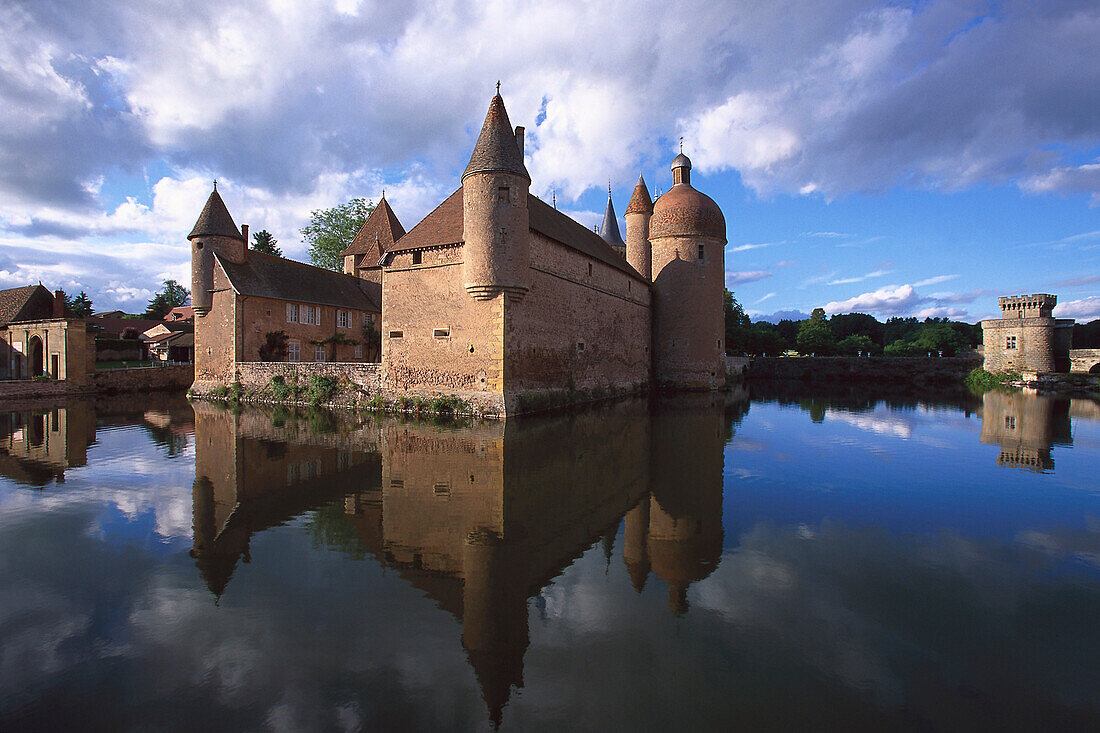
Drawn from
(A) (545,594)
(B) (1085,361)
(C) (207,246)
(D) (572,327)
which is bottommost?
(A) (545,594)

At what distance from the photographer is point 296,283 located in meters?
27.5

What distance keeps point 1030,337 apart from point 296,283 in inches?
1799

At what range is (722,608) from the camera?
15.4ft

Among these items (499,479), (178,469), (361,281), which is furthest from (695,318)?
(178,469)

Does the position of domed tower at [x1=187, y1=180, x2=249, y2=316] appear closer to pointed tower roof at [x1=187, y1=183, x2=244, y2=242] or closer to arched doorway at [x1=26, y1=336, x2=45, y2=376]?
pointed tower roof at [x1=187, y1=183, x2=244, y2=242]

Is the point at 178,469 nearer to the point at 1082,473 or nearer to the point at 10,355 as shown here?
the point at 1082,473

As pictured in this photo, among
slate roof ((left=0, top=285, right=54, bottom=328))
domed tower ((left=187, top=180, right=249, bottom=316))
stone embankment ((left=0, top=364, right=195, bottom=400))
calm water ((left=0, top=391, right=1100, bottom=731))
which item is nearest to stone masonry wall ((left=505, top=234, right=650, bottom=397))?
calm water ((left=0, top=391, right=1100, bottom=731))

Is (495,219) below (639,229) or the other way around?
below

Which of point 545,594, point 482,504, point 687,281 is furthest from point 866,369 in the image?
point 545,594

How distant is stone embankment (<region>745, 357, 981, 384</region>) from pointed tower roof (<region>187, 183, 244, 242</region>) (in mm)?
41388

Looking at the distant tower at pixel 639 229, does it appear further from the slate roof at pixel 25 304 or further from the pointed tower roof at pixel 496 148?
the slate roof at pixel 25 304

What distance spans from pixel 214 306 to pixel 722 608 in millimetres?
26620

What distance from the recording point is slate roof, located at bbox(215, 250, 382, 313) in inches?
979

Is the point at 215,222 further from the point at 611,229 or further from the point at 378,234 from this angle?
the point at 611,229
